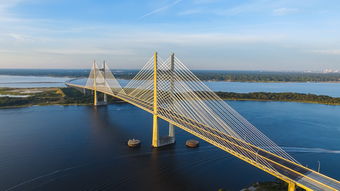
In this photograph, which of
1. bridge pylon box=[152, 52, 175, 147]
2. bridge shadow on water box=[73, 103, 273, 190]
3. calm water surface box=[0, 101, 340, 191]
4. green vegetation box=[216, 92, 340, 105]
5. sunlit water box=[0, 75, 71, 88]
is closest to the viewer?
bridge shadow on water box=[73, 103, 273, 190]

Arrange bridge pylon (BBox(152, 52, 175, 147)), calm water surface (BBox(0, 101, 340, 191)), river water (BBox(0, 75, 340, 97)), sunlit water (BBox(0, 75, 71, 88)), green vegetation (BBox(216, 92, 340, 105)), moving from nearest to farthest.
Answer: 1. calm water surface (BBox(0, 101, 340, 191))
2. bridge pylon (BBox(152, 52, 175, 147))
3. green vegetation (BBox(216, 92, 340, 105))
4. river water (BBox(0, 75, 340, 97))
5. sunlit water (BBox(0, 75, 71, 88))

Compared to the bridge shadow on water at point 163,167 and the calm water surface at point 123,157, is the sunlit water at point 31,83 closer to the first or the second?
the calm water surface at point 123,157

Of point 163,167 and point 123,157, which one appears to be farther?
point 123,157

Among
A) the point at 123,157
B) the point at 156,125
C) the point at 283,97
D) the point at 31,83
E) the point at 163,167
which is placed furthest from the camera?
the point at 31,83

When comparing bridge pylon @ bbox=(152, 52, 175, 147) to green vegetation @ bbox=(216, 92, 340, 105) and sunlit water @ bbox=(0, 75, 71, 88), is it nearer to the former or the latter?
green vegetation @ bbox=(216, 92, 340, 105)

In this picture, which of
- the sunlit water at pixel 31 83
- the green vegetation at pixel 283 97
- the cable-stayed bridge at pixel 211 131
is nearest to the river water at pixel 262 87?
the sunlit water at pixel 31 83

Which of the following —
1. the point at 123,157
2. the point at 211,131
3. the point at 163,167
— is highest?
the point at 211,131

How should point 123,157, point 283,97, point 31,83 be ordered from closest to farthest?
point 123,157, point 283,97, point 31,83

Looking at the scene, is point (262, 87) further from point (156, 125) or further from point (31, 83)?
point (31, 83)

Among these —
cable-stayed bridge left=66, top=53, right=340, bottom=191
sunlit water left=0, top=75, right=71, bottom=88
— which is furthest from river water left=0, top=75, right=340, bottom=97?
cable-stayed bridge left=66, top=53, right=340, bottom=191

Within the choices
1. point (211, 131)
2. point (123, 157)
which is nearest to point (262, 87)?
point (211, 131)
